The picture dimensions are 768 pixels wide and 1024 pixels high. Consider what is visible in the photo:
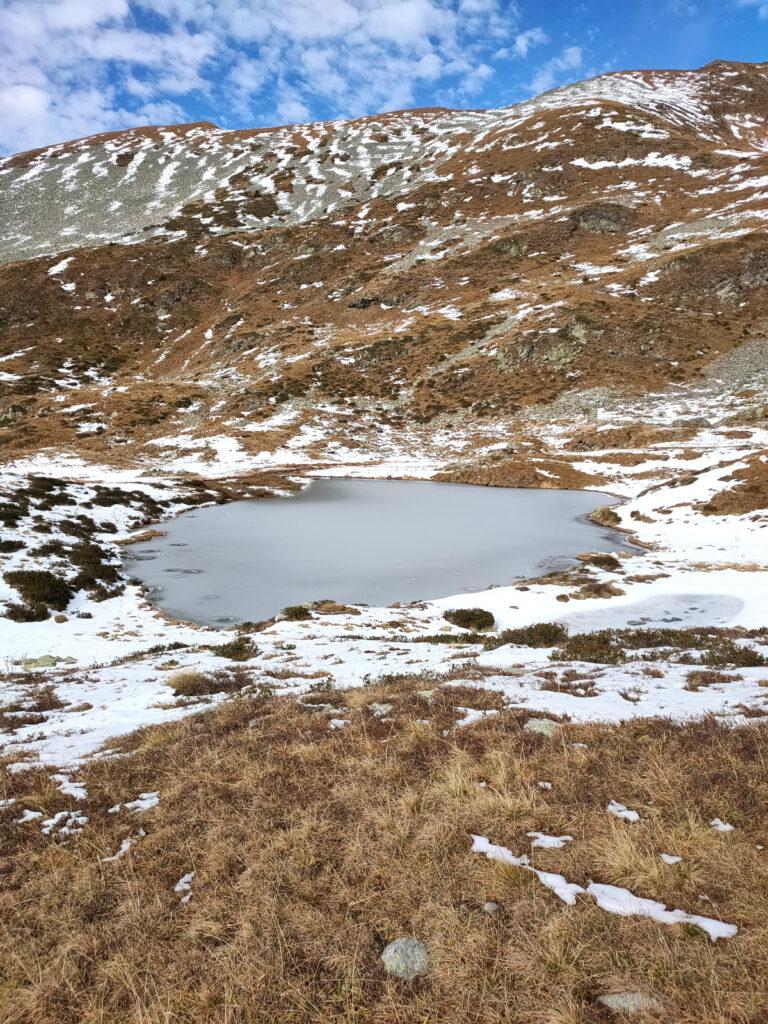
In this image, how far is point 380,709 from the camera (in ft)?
27.8

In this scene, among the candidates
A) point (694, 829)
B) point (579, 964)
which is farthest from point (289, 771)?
point (694, 829)

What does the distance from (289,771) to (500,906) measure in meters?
3.22

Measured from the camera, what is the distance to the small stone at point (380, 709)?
27.1ft

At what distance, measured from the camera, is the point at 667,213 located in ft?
323

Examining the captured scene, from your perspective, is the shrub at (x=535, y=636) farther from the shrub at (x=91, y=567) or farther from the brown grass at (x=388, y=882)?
the shrub at (x=91, y=567)

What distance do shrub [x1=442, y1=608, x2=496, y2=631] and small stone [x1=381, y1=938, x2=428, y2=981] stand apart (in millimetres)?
13101

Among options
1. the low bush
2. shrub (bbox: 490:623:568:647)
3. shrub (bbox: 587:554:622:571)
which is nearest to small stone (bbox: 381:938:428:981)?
shrub (bbox: 490:623:568:647)

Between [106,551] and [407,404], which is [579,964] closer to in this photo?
[106,551]

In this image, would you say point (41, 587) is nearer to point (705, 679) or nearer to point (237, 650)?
point (237, 650)

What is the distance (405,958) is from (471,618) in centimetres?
1372

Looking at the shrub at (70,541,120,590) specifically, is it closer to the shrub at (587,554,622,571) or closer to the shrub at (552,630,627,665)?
the shrub at (552,630,627,665)

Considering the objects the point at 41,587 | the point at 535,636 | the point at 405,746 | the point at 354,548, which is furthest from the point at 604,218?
the point at 405,746

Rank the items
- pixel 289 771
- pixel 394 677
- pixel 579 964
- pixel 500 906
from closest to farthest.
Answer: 1. pixel 579 964
2. pixel 500 906
3. pixel 289 771
4. pixel 394 677

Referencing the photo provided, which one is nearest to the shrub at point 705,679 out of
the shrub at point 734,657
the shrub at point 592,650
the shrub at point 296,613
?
the shrub at point 734,657
